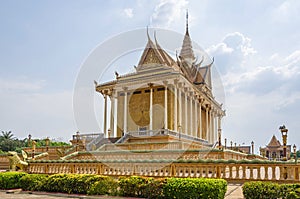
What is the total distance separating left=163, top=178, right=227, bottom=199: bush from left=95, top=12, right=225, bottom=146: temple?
1811 centimetres

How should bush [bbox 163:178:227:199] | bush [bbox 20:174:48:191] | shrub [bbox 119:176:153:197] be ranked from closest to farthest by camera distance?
bush [bbox 163:178:227:199] < shrub [bbox 119:176:153:197] < bush [bbox 20:174:48:191]

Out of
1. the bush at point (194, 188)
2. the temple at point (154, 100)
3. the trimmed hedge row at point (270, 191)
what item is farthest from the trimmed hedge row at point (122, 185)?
the temple at point (154, 100)

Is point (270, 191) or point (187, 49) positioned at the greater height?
point (187, 49)

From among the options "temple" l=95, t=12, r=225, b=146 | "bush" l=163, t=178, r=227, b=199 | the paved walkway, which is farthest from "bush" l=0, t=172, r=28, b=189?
"temple" l=95, t=12, r=225, b=146

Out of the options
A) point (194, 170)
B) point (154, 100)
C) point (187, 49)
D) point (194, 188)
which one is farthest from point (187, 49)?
point (194, 188)

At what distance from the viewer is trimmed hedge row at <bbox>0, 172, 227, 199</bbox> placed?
9055 millimetres

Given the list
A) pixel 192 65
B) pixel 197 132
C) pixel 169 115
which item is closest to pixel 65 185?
pixel 169 115

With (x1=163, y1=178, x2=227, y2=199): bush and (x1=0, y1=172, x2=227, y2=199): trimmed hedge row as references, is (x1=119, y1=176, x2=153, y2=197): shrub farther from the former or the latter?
(x1=163, y1=178, x2=227, y2=199): bush

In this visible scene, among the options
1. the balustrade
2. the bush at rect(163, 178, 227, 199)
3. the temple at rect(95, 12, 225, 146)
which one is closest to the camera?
the bush at rect(163, 178, 227, 199)

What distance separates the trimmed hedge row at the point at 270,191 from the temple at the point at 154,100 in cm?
1891

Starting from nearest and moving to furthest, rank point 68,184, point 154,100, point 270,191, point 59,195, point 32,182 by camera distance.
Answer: point 270,191
point 59,195
point 68,184
point 32,182
point 154,100

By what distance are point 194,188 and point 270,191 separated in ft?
7.17

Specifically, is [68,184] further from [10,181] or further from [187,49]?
[187,49]

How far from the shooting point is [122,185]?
10.8 m
